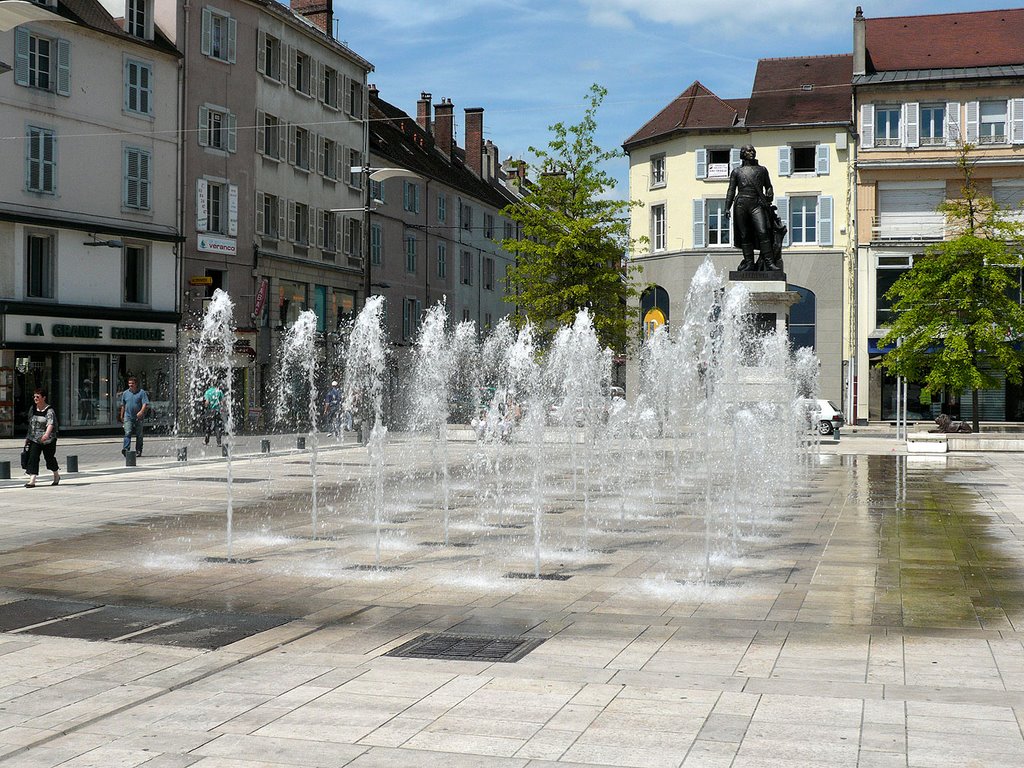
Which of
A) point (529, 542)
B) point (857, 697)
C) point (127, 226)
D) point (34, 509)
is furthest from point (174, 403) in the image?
point (857, 697)

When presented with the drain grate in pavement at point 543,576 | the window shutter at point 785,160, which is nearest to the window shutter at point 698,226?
the window shutter at point 785,160

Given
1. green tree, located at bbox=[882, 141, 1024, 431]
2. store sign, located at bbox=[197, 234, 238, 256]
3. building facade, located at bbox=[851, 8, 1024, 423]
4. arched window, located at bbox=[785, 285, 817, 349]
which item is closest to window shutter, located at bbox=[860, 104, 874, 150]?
building facade, located at bbox=[851, 8, 1024, 423]

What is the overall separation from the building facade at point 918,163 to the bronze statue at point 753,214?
1031 inches

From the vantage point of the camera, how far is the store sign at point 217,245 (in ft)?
130

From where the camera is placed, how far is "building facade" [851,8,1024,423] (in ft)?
153

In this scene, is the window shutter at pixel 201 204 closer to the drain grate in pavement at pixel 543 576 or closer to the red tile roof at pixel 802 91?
the red tile roof at pixel 802 91

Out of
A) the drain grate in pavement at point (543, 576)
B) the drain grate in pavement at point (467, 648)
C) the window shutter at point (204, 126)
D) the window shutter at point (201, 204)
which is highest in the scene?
the window shutter at point (204, 126)

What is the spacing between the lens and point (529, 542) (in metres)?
12.7

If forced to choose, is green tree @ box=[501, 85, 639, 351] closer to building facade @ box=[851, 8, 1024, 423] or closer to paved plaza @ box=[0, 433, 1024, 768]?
building facade @ box=[851, 8, 1024, 423]

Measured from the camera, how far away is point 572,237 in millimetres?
38844

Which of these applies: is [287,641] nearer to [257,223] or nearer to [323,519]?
[323,519]

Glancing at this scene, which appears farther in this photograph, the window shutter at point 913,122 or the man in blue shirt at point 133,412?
the window shutter at point 913,122

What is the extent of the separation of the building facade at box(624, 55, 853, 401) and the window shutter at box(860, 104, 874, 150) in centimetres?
120

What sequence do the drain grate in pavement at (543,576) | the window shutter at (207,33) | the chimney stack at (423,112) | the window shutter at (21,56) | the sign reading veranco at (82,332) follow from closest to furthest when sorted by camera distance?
the drain grate in pavement at (543,576) < the sign reading veranco at (82,332) < the window shutter at (21,56) < the window shutter at (207,33) < the chimney stack at (423,112)
